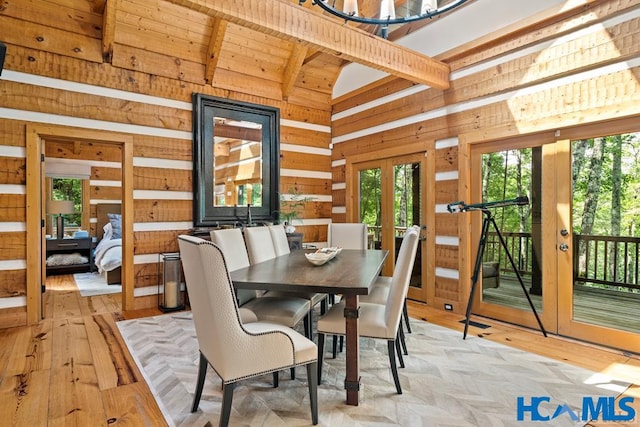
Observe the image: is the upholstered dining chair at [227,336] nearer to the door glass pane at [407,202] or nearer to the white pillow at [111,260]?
the door glass pane at [407,202]

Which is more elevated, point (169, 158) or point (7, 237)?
point (169, 158)

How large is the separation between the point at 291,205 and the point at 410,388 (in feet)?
11.3

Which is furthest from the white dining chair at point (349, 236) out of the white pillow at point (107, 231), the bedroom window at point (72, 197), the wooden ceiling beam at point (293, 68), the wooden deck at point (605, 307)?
the bedroom window at point (72, 197)

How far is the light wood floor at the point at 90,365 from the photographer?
2.10m

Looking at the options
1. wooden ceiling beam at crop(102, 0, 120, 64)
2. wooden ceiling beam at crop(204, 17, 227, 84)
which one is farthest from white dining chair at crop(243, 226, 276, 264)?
wooden ceiling beam at crop(102, 0, 120, 64)

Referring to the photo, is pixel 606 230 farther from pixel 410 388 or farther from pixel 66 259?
pixel 66 259

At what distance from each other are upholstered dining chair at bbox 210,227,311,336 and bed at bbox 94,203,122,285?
3699mm

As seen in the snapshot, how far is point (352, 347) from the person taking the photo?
2141 mm

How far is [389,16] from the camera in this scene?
2.08m

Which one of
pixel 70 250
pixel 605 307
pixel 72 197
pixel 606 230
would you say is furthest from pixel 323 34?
pixel 72 197

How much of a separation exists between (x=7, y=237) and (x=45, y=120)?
125 centimetres

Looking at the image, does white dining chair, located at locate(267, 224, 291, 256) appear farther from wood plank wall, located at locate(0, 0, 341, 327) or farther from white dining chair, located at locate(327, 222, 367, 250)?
wood plank wall, located at locate(0, 0, 341, 327)

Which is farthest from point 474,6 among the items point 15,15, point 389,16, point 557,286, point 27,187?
point 27,187

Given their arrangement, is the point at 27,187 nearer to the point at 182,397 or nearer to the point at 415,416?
the point at 182,397
